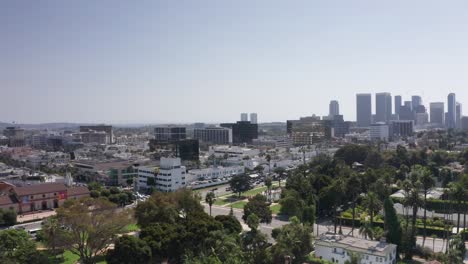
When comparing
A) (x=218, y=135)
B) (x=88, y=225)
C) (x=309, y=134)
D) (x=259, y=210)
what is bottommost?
(x=259, y=210)

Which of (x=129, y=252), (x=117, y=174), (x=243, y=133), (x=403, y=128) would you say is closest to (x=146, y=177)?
(x=117, y=174)

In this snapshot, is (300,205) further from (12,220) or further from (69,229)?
(12,220)

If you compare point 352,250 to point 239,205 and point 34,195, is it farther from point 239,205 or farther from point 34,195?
point 34,195

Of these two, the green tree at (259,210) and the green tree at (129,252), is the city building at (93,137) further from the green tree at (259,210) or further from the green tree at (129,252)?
the green tree at (129,252)

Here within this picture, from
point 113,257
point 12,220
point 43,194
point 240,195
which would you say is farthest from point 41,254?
point 240,195

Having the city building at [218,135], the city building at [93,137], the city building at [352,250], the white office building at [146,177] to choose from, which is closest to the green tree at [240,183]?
the white office building at [146,177]
